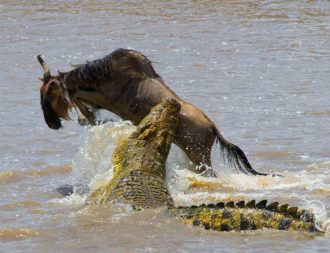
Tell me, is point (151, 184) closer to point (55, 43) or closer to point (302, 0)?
point (55, 43)

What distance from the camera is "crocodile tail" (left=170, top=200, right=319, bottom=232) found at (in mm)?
5734

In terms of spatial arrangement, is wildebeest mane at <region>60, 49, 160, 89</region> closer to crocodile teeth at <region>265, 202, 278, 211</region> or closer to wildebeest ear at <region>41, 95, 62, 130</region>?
wildebeest ear at <region>41, 95, 62, 130</region>

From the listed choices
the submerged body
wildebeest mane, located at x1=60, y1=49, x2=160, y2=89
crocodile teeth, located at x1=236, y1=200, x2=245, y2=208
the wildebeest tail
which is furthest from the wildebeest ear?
crocodile teeth, located at x1=236, y1=200, x2=245, y2=208

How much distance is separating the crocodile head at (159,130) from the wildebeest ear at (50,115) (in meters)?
1.55

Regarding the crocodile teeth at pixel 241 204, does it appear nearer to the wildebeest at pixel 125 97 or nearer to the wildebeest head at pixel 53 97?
the wildebeest at pixel 125 97

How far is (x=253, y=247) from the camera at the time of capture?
19.1 feet

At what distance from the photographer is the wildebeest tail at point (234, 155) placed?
27.8 ft

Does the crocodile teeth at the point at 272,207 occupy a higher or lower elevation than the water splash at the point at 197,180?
higher

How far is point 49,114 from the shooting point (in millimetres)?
8625

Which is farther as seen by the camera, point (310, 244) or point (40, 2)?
point (40, 2)

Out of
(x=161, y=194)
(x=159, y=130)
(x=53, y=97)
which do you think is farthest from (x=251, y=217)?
(x=53, y=97)

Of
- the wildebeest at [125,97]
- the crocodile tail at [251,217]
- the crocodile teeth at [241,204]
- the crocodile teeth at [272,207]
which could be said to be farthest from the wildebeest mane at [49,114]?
the crocodile teeth at [272,207]

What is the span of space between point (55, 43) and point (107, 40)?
2.91 feet

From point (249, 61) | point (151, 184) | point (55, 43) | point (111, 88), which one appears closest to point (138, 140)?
point (151, 184)
